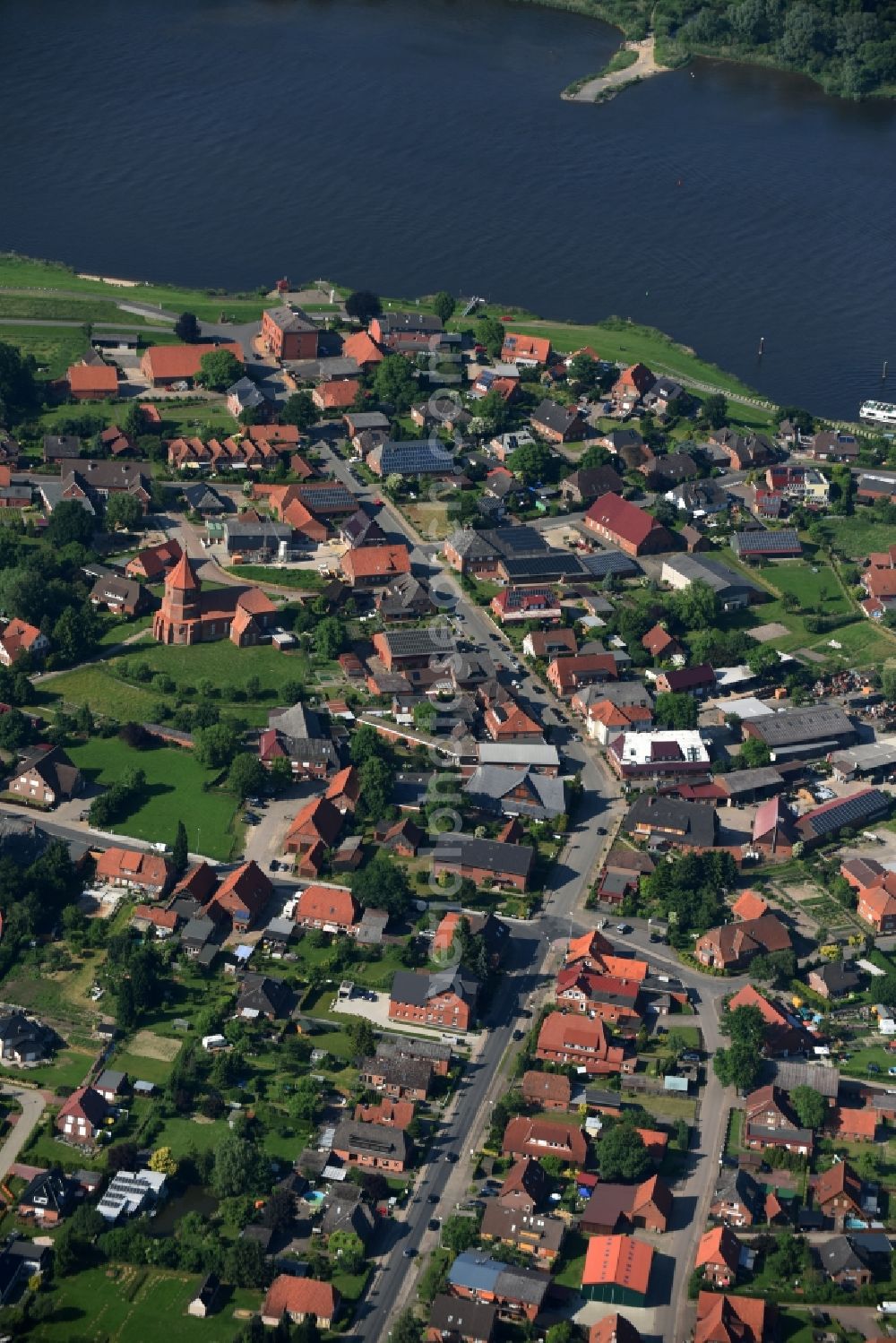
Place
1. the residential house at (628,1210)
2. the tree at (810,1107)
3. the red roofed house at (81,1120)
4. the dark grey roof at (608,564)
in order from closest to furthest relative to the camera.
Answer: the residential house at (628,1210) < the red roofed house at (81,1120) < the tree at (810,1107) < the dark grey roof at (608,564)

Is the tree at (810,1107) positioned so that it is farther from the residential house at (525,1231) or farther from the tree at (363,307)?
the tree at (363,307)

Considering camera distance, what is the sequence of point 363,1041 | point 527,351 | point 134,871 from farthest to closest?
point 527,351, point 134,871, point 363,1041

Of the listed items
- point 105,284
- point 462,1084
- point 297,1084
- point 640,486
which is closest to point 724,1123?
point 462,1084

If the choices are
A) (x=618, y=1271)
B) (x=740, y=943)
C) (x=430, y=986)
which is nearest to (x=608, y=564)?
(x=740, y=943)

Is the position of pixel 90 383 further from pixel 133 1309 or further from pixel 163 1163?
pixel 133 1309

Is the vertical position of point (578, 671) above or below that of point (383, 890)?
above

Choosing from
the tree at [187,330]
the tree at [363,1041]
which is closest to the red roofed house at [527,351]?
the tree at [187,330]
